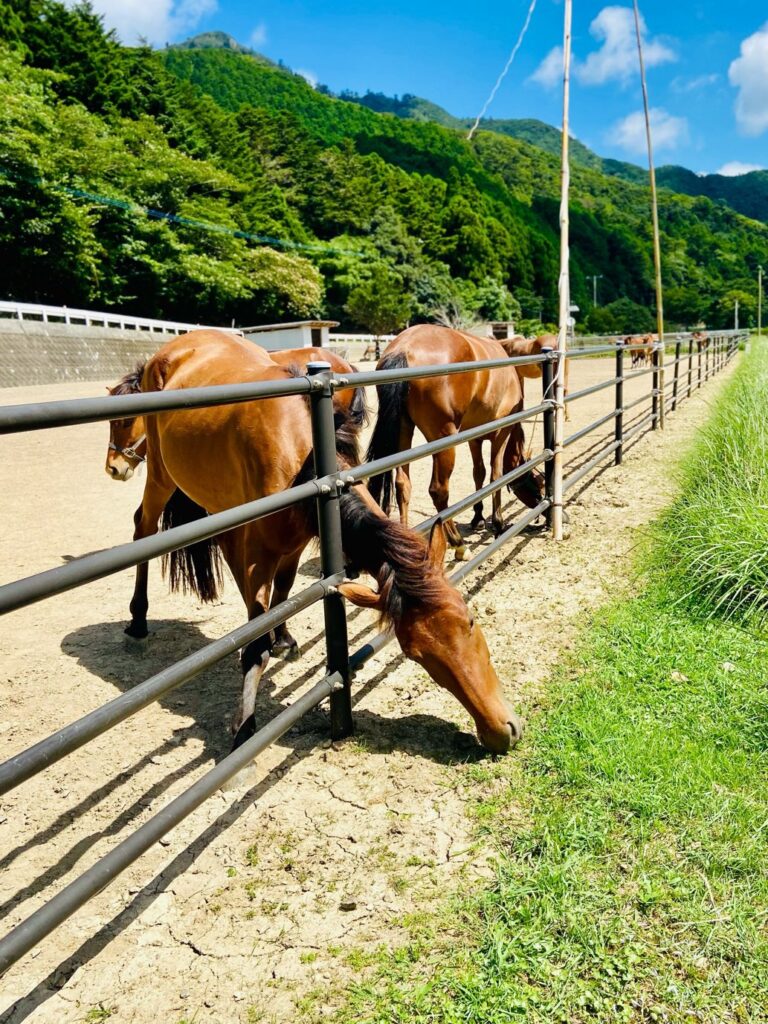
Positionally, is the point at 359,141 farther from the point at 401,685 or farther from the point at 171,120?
the point at 401,685

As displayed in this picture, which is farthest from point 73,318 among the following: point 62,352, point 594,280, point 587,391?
point 594,280

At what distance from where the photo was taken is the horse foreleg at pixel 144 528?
3449 millimetres

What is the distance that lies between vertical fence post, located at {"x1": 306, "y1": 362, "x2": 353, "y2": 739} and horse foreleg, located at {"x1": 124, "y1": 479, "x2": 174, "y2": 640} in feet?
5.03

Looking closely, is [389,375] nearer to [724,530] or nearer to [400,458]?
[400,458]

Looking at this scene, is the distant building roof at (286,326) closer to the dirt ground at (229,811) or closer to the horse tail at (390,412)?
the horse tail at (390,412)

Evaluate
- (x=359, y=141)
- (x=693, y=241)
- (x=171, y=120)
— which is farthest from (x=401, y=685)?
(x=693, y=241)

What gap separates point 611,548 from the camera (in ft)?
14.0

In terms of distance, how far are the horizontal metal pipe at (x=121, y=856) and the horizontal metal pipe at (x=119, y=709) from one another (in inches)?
10.3

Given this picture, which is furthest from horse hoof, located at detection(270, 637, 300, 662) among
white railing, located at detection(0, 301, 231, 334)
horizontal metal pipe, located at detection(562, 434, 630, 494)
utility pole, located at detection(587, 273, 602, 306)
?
utility pole, located at detection(587, 273, 602, 306)

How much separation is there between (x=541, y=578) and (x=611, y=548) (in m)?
0.68

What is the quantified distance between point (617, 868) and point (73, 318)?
2474 cm

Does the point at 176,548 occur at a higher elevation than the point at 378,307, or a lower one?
lower

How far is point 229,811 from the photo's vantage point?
2.05 metres

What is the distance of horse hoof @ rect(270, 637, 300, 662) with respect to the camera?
3.12 metres
